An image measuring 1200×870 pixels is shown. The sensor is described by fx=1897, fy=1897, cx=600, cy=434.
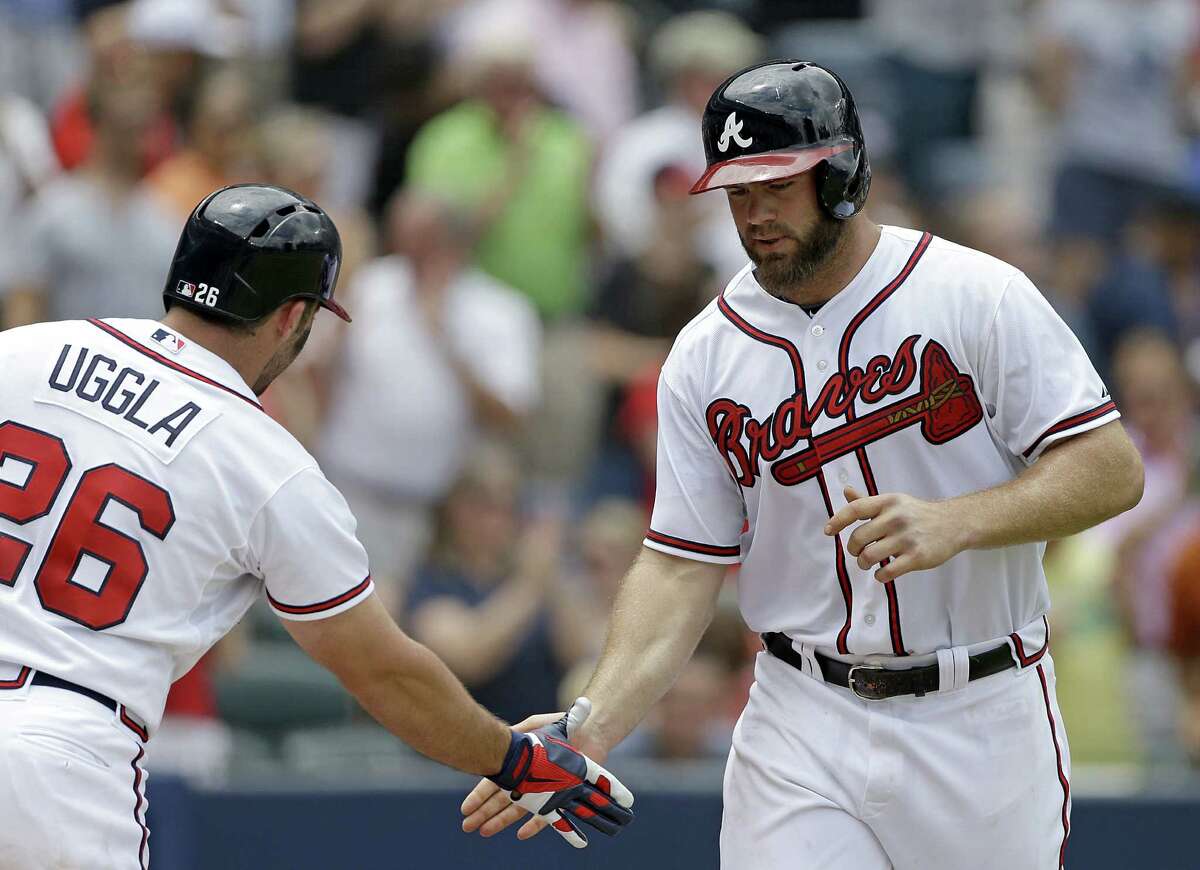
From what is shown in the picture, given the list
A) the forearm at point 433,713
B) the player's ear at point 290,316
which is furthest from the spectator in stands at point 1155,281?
the player's ear at point 290,316

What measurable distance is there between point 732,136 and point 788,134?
132 millimetres

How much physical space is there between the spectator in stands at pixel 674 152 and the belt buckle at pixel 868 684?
15.3ft

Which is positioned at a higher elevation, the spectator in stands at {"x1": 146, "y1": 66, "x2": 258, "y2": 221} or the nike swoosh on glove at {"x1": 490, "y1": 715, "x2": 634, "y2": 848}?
the spectator in stands at {"x1": 146, "y1": 66, "x2": 258, "y2": 221}

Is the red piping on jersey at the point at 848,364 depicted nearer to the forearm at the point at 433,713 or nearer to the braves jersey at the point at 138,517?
the forearm at the point at 433,713

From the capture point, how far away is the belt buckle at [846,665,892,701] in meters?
4.36

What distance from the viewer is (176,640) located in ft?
12.9

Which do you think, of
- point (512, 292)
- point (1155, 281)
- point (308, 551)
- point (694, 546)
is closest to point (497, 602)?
point (512, 292)

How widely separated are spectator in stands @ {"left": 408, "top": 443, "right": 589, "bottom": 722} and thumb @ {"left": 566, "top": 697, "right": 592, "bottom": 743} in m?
2.91

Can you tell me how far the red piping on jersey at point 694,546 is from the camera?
466 centimetres

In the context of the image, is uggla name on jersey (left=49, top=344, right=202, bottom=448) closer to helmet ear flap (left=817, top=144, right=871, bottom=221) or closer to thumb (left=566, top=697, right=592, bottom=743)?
thumb (left=566, top=697, right=592, bottom=743)

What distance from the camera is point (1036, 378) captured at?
425 cm

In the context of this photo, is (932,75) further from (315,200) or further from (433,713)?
(433,713)

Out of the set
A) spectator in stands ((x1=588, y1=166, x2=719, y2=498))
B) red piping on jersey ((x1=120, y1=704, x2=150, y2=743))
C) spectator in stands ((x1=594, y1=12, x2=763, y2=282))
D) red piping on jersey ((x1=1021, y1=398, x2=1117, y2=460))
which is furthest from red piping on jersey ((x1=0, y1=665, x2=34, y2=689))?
spectator in stands ((x1=594, y1=12, x2=763, y2=282))

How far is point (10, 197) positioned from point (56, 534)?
432 centimetres
